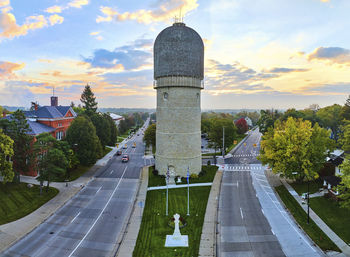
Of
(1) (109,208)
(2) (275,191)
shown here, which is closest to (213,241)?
(1) (109,208)

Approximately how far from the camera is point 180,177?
4188 centimetres

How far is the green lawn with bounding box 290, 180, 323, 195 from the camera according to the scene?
120 feet

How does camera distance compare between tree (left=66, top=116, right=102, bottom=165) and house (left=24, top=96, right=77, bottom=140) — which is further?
house (left=24, top=96, right=77, bottom=140)

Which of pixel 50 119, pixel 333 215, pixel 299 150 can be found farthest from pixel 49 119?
pixel 333 215

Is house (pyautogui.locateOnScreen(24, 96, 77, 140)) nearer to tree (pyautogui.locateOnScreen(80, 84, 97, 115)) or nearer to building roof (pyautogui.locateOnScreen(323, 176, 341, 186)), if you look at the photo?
tree (pyautogui.locateOnScreen(80, 84, 97, 115))

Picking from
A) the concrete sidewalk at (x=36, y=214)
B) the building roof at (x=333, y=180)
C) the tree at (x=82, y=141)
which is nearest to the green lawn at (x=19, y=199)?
the concrete sidewalk at (x=36, y=214)

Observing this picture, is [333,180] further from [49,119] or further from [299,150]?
[49,119]

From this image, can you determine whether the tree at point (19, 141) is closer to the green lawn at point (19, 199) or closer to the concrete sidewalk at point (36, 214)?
the green lawn at point (19, 199)

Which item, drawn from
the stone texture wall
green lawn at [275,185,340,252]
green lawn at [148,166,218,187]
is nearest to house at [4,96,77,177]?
green lawn at [148,166,218,187]

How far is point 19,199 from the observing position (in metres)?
32.9

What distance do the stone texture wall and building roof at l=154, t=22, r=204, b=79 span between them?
1892mm

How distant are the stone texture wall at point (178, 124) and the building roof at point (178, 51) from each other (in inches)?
74.5

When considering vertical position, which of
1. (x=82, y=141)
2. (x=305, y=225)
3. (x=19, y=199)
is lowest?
(x=305, y=225)

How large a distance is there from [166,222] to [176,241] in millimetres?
4267
